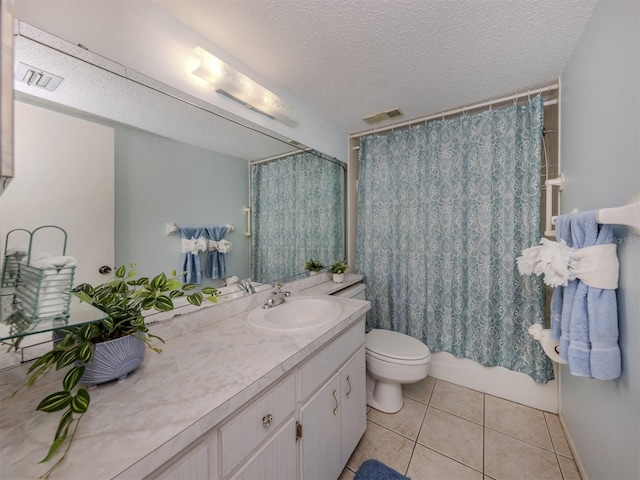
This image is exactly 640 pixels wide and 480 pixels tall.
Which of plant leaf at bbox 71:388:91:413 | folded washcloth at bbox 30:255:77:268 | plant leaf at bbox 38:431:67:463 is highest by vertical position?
folded washcloth at bbox 30:255:77:268

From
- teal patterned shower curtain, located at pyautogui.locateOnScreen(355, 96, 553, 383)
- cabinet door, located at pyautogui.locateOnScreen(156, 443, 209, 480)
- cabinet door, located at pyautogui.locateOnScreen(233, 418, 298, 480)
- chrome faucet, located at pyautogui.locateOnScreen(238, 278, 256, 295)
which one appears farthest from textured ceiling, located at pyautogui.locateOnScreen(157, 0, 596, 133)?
cabinet door, located at pyautogui.locateOnScreen(233, 418, 298, 480)

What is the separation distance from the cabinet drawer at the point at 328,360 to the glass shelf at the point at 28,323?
67cm

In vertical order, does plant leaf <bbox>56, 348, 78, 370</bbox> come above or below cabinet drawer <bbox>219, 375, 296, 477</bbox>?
above

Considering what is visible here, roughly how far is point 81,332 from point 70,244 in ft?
1.12

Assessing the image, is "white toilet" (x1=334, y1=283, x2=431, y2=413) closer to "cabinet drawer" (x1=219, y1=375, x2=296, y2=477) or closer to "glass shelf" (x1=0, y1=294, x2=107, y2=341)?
"cabinet drawer" (x1=219, y1=375, x2=296, y2=477)

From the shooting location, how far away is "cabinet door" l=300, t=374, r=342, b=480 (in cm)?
94

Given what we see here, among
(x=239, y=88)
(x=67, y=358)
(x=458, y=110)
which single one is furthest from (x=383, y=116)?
(x=67, y=358)

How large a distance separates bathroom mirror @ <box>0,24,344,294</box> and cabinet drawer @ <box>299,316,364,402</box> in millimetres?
643

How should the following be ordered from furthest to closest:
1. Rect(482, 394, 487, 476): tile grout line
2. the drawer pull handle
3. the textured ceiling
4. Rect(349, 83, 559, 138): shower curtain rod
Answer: Rect(349, 83, 559, 138): shower curtain rod → Rect(482, 394, 487, 476): tile grout line → the textured ceiling → the drawer pull handle

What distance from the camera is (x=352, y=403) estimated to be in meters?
1.28

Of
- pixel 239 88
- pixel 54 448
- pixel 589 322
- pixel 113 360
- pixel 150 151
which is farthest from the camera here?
pixel 239 88

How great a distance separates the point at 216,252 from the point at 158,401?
75 cm

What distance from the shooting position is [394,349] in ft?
5.39

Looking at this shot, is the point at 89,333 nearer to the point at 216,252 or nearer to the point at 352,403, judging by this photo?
the point at 216,252
